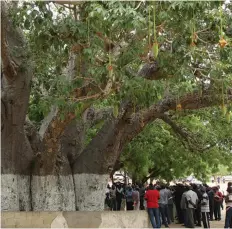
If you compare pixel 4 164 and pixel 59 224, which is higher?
pixel 4 164

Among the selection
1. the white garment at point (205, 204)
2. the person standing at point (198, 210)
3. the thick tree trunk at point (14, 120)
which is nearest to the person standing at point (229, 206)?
the white garment at point (205, 204)

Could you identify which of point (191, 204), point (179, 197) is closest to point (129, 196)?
point (179, 197)

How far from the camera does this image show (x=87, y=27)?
8570 mm

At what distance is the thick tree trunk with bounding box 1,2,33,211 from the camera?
11.3m

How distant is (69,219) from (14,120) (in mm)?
2601

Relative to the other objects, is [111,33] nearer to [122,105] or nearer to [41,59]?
[41,59]

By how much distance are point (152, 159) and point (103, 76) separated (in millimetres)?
15156

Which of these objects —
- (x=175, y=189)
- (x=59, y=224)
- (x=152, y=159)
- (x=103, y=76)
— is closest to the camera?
(x=103, y=76)

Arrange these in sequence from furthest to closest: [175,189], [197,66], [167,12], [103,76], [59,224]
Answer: [175,189]
[59,224]
[197,66]
[103,76]
[167,12]

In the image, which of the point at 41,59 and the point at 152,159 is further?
the point at 152,159

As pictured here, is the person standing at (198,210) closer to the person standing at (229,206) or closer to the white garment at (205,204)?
the white garment at (205,204)

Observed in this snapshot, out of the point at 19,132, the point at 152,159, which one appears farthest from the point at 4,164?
the point at 152,159

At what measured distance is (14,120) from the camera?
11.5 metres

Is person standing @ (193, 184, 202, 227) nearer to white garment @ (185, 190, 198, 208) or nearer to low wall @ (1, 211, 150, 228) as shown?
white garment @ (185, 190, 198, 208)
